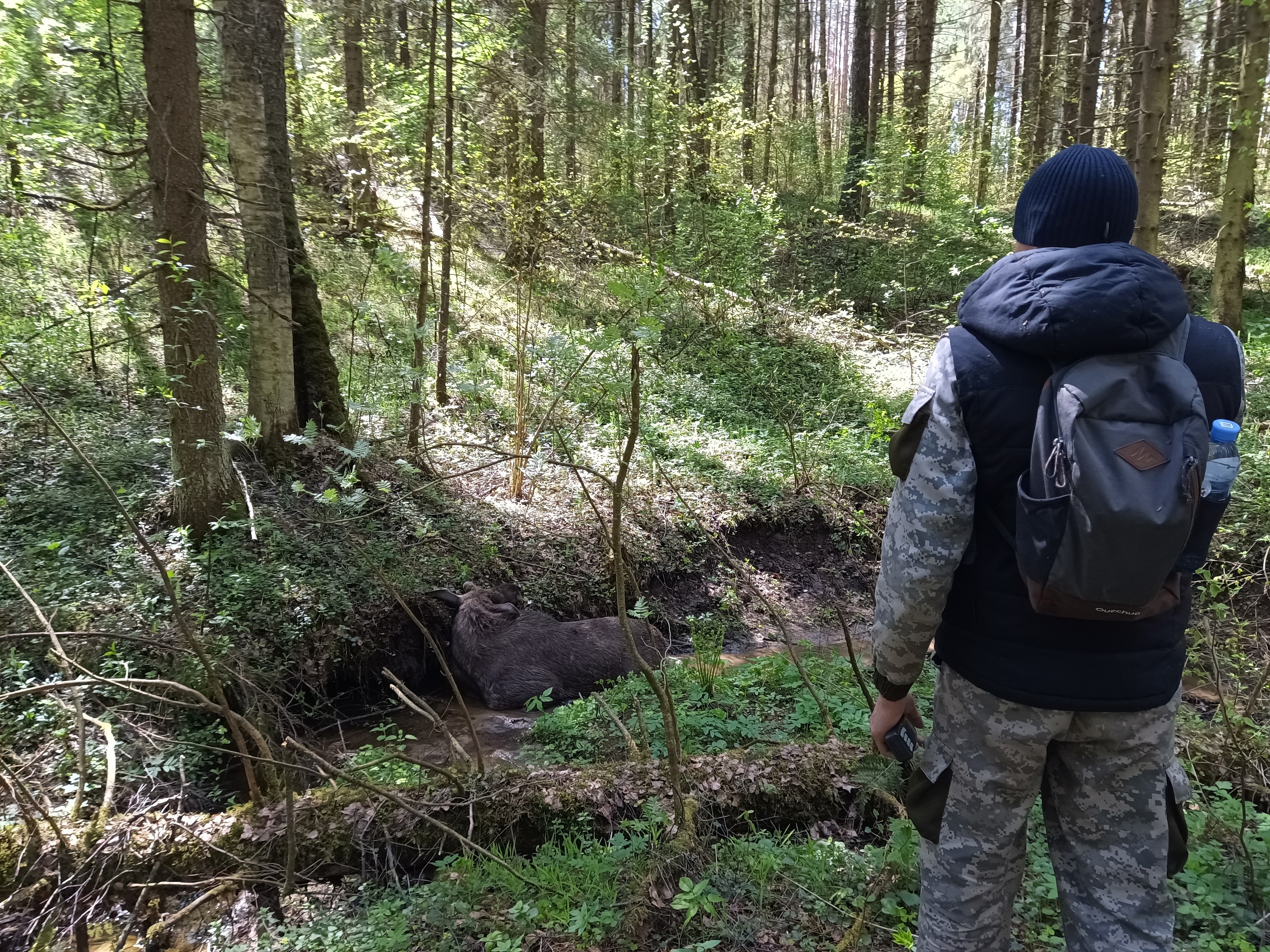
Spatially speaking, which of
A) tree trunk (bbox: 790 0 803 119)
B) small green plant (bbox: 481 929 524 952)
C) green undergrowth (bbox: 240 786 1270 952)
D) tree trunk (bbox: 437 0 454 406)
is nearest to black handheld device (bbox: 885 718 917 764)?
green undergrowth (bbox: 240 786 1270 952)

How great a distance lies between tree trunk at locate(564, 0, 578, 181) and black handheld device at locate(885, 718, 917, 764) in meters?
7.64

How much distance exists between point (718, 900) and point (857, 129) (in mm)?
17531

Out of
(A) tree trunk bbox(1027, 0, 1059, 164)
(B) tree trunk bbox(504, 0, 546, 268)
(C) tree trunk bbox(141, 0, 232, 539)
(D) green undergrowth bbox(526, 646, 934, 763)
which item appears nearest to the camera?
(D) green undergrowth bbox(526, 646, 934, 763)

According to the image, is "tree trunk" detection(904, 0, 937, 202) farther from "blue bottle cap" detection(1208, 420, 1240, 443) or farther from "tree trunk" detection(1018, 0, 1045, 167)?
"blue bottle cap" detection(1208, 420, 1240, 443)

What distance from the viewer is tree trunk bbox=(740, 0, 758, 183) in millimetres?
16542

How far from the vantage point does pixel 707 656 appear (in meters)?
5.07

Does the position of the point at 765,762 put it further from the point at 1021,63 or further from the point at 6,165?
the point at 1021,63

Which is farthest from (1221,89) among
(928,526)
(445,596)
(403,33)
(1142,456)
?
(928,526)

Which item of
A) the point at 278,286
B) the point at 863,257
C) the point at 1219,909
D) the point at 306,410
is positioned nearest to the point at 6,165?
the point at 278,286

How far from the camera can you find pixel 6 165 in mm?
5273

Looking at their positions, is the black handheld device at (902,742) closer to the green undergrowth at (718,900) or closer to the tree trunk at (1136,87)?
the green undergrowth at (718,900)

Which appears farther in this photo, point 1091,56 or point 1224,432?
point 1091,56

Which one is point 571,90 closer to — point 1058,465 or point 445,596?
point 445,596

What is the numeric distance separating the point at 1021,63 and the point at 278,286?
→ 3084 cm
